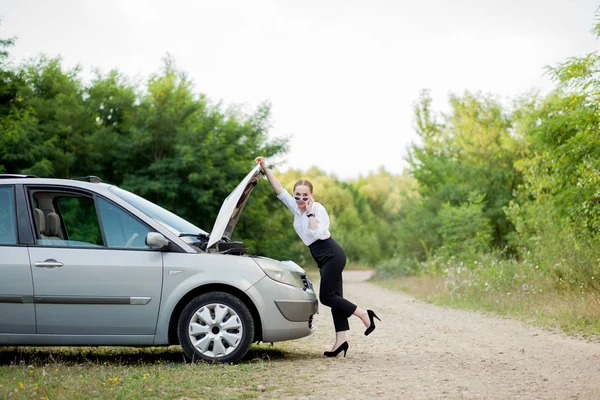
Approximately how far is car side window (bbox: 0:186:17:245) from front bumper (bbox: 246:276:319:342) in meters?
2.53

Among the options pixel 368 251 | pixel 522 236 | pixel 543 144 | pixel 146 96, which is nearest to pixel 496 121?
pixel 522 236

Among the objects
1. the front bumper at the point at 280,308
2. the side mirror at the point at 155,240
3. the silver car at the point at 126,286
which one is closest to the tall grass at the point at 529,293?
the front bumper at the point at 280,308

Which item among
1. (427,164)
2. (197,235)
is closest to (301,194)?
(197,235)

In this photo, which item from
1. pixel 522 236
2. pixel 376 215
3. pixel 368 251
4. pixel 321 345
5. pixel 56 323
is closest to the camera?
pixel 56 323

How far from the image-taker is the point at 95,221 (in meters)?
7.95

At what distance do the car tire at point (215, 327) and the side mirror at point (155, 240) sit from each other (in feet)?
2.18

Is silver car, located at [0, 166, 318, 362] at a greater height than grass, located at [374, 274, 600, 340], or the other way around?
silver car, located at [0, 166, 318, 362]

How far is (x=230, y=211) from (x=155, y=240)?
110 centimetres

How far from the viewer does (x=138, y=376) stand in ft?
22.4

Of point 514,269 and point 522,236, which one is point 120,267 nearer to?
point 514,269

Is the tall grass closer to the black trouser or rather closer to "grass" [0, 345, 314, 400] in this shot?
the black trouser

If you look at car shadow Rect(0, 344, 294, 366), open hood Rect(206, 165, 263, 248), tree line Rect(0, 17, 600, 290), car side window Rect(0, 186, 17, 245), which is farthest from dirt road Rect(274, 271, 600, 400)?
tree line Rect(0, 17, 600, 290)

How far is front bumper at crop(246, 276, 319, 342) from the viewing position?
7598 millimetres

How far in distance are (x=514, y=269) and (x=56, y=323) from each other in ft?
40.8
